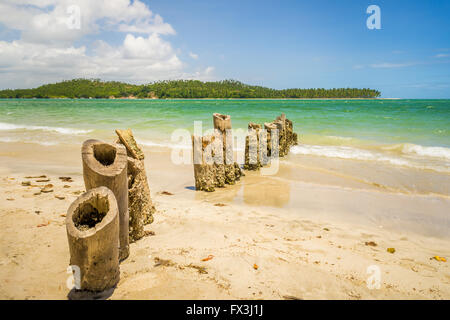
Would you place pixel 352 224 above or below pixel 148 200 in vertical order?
below

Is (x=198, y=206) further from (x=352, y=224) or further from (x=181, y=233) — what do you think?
(x=352, y=224)

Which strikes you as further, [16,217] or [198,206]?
[198,206]

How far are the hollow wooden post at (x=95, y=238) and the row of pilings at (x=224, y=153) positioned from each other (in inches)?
145

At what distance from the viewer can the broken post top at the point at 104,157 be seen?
284 cm

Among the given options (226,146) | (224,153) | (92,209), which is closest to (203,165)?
(224,153)

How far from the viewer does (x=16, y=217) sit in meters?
4.24

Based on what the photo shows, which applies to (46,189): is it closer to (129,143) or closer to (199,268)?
(129,143)

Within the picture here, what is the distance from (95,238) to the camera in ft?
7.70

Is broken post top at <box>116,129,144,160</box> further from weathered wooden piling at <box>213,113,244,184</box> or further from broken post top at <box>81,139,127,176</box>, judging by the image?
weathered wooden piling at <box>213,113,244,184</box>

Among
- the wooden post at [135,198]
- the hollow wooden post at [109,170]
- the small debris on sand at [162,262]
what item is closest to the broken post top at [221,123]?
the wooden post at [135,198]

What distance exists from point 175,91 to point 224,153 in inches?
4573
